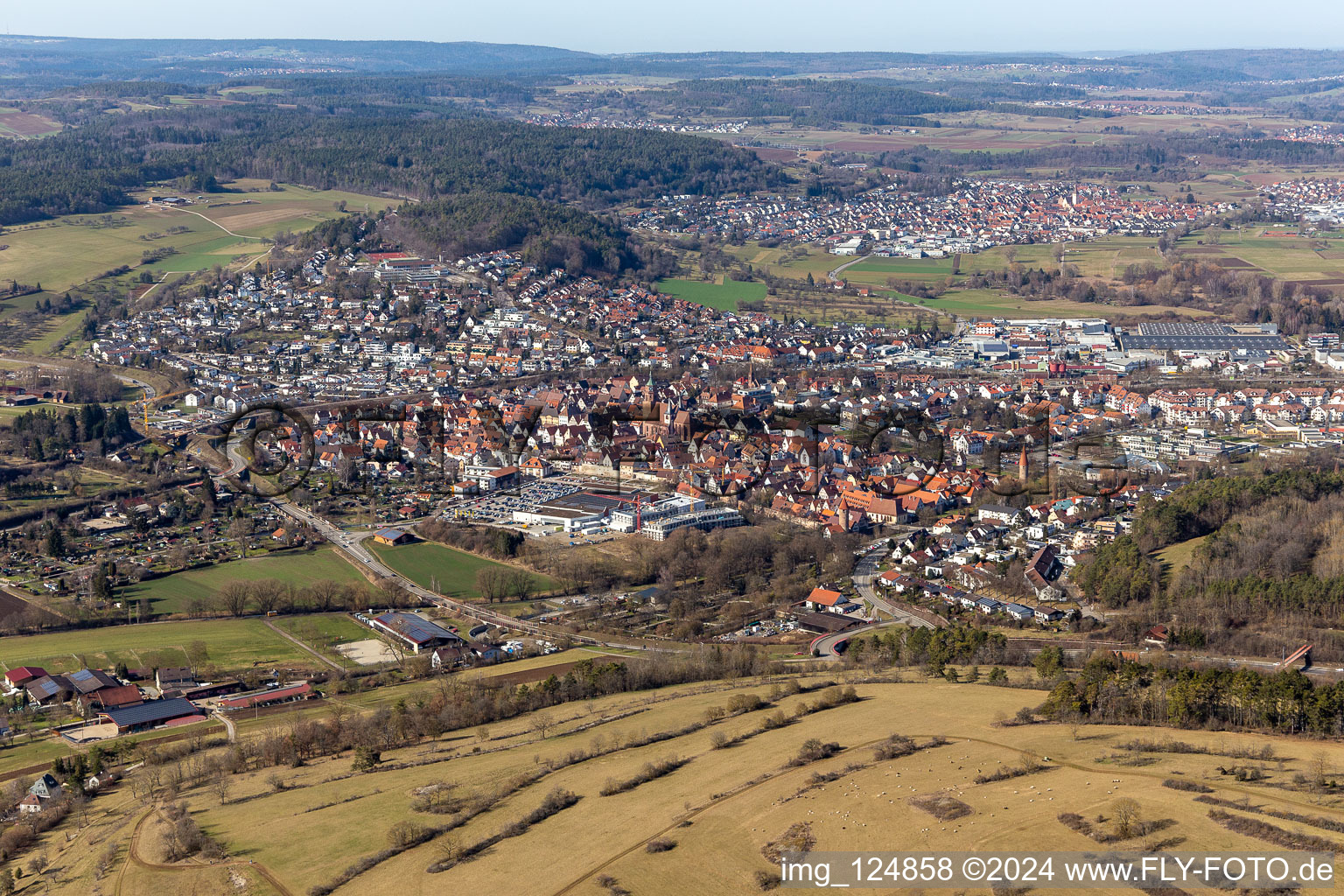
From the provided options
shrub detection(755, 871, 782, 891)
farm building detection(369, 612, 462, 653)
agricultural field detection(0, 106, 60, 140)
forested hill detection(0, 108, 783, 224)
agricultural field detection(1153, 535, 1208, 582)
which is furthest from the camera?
agricultural field detection(0, 106, 60, 140)

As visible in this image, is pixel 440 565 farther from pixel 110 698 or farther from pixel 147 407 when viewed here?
pixel 147 407

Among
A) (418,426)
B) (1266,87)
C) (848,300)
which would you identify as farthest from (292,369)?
(1266,87)

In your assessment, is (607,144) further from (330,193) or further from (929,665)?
(929,665)

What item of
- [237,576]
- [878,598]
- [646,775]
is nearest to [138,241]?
[237,576]

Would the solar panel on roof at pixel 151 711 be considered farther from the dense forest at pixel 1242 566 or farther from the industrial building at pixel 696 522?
the dense forest at pixel 1242 566

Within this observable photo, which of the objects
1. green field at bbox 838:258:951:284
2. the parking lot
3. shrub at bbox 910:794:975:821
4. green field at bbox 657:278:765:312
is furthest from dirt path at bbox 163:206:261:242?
shrub at bbox 910:794:975:821

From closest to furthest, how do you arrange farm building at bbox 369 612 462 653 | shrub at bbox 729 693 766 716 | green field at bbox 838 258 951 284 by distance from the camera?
shrub at bbox 729 693 766 716 → farm building at bbox 369 612 462 653 → green field at bbox 838 258 951 284

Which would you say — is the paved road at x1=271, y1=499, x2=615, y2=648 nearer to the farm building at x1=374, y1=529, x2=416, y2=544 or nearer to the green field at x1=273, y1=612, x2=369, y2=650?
the farm building at x1=374, y1=529, x2=416, y2=544
